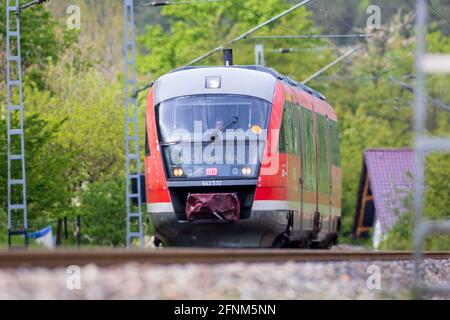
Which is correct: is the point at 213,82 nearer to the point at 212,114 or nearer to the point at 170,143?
the point at 212,114

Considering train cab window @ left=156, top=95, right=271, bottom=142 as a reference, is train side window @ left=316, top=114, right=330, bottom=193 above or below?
below

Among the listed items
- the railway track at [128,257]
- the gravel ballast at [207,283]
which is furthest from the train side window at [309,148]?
the gravel ballast at [207,283]

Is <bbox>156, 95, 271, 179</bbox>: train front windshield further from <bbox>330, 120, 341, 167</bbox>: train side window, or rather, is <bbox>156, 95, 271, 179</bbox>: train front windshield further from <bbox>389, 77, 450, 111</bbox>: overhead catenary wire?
<bbox>330, 120, 341, 167</bbox>: train side window

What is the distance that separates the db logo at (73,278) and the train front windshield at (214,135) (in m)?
10.2

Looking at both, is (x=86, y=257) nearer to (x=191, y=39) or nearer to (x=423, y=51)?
(x=423, y=51)

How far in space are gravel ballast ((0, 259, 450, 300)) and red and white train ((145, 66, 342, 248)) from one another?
24.8 ft

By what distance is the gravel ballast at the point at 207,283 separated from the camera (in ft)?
28.7

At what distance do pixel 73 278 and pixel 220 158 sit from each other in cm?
1073

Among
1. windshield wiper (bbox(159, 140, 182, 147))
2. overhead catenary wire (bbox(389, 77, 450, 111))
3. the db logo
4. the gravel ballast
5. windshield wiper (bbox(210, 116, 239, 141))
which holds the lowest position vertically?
the gravel ballast

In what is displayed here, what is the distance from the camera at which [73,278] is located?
29.8 feet

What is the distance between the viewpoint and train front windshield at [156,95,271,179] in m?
19.8

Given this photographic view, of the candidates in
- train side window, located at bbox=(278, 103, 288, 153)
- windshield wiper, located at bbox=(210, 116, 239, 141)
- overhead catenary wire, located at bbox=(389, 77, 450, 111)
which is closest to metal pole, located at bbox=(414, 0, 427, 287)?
overhead catenary wire, located at bbox=(389, 77, 450, 111)

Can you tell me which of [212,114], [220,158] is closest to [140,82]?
[212,114]
